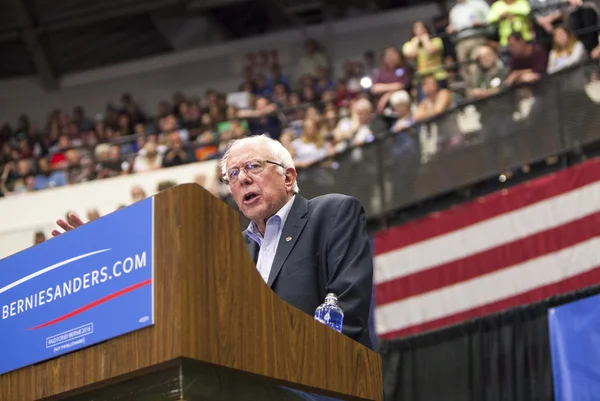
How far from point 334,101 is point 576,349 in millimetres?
6322

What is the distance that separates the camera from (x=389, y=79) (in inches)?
471

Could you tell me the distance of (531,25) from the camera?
1070cm

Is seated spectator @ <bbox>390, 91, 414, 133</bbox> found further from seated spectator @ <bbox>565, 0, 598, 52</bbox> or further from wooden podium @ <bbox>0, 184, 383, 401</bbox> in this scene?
wooden podium @ <bbox>0, 184, 383, 401</bbox>

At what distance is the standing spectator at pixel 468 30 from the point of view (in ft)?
34.6

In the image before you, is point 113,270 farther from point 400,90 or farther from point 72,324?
point 400,90

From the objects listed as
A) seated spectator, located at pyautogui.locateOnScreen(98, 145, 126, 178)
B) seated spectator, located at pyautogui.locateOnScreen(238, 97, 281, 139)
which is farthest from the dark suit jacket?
seated spectator, located at pyautogui.locateOnScreen(98, 145, 126, 178)

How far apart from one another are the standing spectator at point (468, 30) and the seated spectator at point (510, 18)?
7.3 inches

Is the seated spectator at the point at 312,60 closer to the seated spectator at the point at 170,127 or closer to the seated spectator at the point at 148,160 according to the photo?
the seated spectator at the point at 170,127

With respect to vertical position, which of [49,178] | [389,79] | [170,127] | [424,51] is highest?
[170,127]

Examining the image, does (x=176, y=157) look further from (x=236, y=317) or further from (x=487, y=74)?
(x=236, y=317)

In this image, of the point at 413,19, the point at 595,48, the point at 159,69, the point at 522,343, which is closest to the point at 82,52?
the point at 159,69

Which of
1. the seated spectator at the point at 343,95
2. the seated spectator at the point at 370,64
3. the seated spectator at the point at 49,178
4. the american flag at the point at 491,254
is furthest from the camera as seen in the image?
the seated spectator at the point at 370,64

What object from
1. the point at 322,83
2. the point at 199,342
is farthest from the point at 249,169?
the point at 322,83

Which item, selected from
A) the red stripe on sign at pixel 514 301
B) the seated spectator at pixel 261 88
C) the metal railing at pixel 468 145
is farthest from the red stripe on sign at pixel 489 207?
the seated spectator at pixel 261 88
